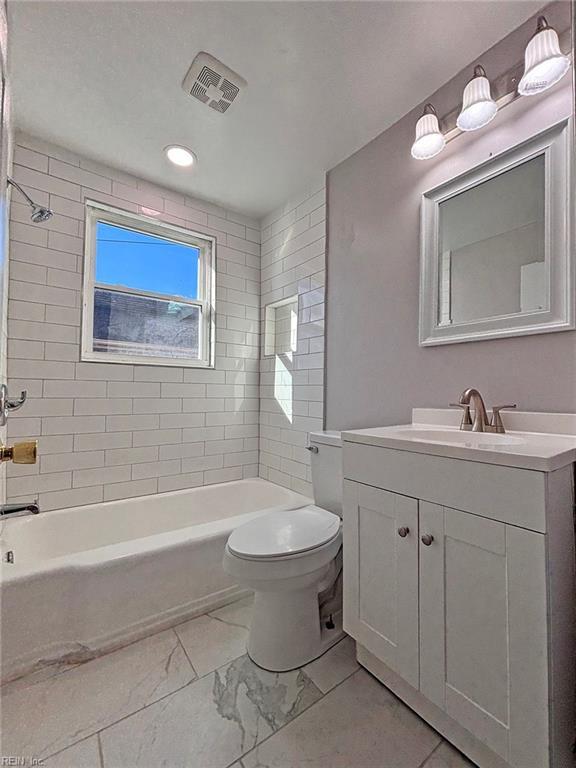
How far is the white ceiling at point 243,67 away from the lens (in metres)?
1.22

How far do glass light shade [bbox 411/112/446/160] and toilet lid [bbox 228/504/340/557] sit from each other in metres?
1.64

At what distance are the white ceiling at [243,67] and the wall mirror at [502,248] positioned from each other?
1.62 feet

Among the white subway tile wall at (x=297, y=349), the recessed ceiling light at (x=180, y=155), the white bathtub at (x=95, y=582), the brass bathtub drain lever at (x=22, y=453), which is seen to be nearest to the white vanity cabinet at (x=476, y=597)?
the white bathtub at (x=95, y=582)

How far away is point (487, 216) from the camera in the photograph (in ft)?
4.43

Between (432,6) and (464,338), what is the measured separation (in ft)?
3.84

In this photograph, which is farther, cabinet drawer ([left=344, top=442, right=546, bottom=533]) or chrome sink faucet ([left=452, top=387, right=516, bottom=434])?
chrome sink faucet ([left=452, top=387, right=516, bottom=434])

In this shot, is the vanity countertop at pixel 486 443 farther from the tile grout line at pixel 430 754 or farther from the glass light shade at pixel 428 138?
the glass light shade at pixel 428 138

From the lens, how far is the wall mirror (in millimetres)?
1143

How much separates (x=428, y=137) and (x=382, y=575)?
1724 millimetres

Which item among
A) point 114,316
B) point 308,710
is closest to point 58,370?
point 114,316

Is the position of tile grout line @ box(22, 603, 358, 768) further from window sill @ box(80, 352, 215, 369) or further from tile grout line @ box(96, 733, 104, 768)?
window sill @ box(80, 352, 215, 369)

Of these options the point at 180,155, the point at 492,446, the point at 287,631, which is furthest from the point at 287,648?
the point at 180,155

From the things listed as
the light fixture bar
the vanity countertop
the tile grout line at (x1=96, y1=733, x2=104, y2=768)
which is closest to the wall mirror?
the light fixture bar

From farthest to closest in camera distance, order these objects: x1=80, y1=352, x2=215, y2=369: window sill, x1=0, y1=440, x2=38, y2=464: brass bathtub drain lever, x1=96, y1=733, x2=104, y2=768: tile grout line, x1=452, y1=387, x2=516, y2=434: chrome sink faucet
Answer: x1=80, y1=352, x2=215, y2=369: window sill < x1=452, y1=387, x2=516, y2=434: chrome sink faucet < x1=96, y1=733, x2=104, y2=768: tile grout line < x1=0, y1=440, x2=38, y2=464: brass bathtub drain lever
